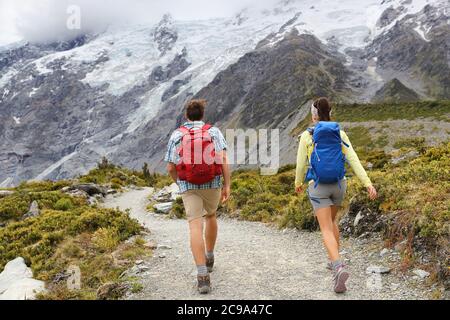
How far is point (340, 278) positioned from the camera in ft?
20.8

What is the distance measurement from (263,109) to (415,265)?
15693cm

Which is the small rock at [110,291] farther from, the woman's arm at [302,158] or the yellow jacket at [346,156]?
the yellow jacket at [346,156]

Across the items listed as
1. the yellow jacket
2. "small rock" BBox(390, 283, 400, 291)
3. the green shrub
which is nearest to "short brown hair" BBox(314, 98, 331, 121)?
the yellow jacket

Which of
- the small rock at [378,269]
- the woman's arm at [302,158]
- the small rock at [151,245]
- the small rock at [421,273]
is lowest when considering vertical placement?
the small rock at [151,245]

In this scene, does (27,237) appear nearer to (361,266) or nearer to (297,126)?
(361,266)

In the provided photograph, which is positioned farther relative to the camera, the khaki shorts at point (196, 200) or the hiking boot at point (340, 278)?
the khaki shorts at point (196, 200)

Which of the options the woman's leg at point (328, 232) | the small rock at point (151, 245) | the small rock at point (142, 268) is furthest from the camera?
the small rock at point (151, 245)

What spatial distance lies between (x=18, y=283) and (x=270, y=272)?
170 inches

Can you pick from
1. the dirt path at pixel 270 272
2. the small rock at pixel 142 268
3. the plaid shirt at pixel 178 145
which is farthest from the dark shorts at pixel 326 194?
the small rock at pixel 142 268

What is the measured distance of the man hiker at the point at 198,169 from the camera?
662 centimetres

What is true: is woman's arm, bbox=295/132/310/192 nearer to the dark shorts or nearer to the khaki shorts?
the dark shorts

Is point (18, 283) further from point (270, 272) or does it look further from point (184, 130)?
point (270, 272)

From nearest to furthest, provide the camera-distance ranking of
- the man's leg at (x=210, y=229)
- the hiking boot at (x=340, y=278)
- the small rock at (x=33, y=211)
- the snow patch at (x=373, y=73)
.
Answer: the hiking boot at (x=340, y=278) < the man's leg at (x=210, y=229) < the small rock at (x=33, y=211) < the snow patch at (x=373, y=73)

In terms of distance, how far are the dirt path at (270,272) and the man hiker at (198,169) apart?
675 millimetres
